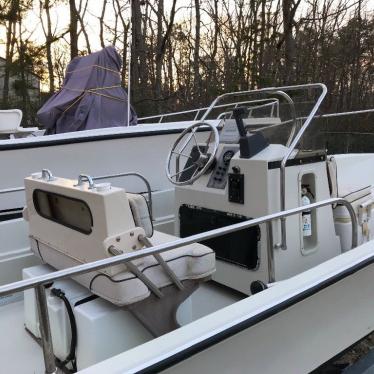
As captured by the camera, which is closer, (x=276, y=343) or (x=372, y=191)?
(x=276, y=343)

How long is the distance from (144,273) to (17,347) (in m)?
0.76

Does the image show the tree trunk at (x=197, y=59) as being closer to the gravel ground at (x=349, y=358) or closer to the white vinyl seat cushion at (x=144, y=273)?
the gravel ground at (x=349, y=358)

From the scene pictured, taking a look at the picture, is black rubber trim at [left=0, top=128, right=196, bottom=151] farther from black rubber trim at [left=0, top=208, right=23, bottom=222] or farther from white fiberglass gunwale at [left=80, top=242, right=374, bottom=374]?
white fiberglass gunwale at [left=80, top=242, right=374, bottom=374]

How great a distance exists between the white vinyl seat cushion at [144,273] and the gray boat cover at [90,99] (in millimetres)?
2409

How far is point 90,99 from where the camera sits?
4.45 m

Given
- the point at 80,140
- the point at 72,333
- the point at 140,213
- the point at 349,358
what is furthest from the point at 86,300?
the point at 80,140

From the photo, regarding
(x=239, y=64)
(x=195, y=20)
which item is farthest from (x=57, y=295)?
(x=195, y=20)

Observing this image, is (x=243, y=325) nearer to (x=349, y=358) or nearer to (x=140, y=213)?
(x=140, y=213)

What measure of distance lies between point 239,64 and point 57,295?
943 cm

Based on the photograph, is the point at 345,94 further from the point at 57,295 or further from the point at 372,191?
the point at 57,295

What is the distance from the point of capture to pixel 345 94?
10.6 metres

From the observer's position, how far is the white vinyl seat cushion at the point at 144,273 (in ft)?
6.24

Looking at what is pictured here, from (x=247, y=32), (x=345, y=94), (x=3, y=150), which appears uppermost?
(x=247, y=32)

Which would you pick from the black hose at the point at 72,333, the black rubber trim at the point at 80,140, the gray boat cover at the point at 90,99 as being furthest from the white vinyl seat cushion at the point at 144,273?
the gray boat cover at the point at 90,99
